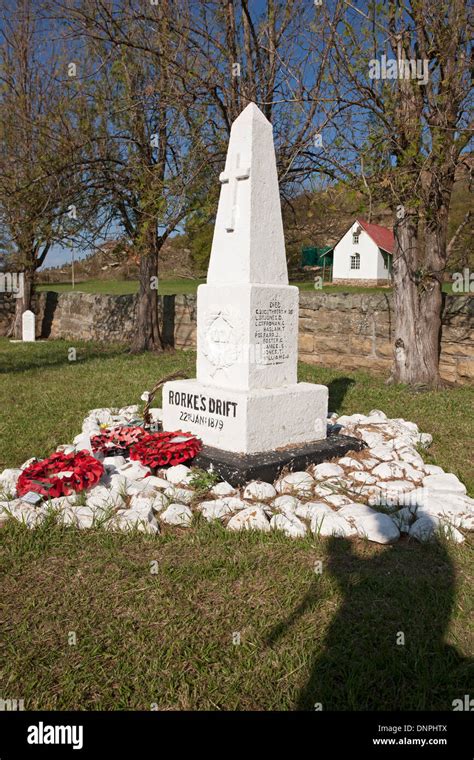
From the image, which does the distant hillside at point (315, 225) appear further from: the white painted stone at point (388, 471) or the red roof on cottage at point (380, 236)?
the red roof on cottage at point (380, 236)

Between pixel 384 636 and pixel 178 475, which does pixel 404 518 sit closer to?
pixel 384 636

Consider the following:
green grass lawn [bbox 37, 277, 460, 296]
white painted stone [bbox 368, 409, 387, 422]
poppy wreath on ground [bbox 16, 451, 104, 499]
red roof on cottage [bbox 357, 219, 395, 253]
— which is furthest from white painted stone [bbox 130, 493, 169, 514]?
red roof on cottage [bbox 357, 219, 395, 253]

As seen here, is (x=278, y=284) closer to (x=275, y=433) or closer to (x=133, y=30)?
(x=275, y=433)

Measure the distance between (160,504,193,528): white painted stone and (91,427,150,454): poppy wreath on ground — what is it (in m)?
1.21

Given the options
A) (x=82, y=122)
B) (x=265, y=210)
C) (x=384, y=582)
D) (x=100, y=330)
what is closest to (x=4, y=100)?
(x=82, y=122)

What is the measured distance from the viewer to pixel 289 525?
11.4ft

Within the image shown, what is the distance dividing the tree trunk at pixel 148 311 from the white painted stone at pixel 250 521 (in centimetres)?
888

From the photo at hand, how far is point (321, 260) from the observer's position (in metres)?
34.2

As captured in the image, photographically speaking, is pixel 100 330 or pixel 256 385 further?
pixel 100 330

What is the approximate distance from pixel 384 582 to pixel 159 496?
1.62 meters

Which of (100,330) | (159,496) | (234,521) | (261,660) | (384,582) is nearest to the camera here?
Answer: (261,660)

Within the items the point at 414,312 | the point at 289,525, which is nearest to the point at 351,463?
the point at 289,525

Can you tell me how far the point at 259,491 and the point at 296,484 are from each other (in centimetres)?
34

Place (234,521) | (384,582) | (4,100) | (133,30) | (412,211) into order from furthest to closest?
(4,100)
(133,30)
(412,211)
(234,521)
(384,582)
